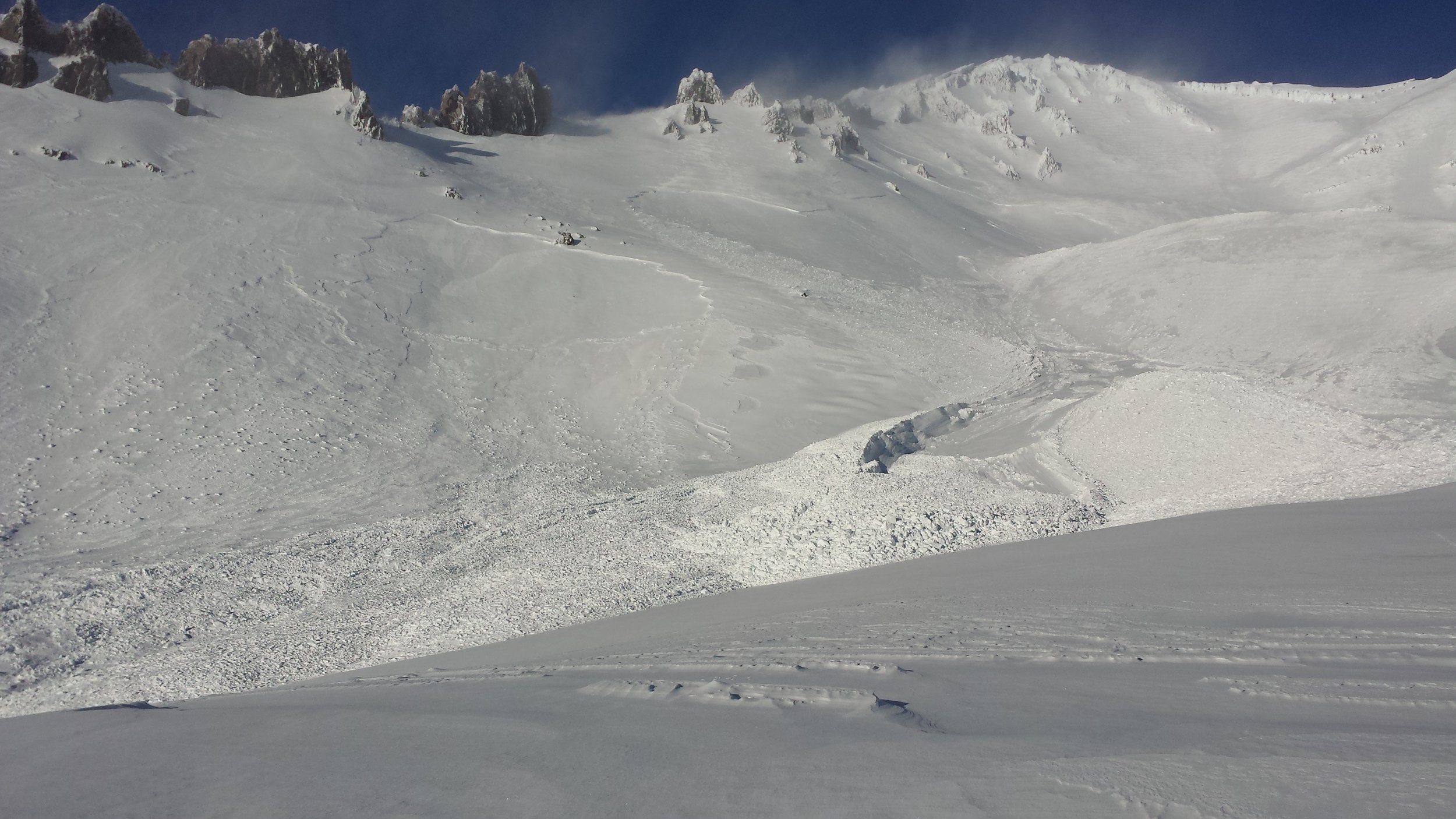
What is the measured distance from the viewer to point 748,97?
36594mm

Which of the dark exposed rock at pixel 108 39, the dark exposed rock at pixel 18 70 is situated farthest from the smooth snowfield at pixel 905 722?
the dark exposed rock at pixel 108 39

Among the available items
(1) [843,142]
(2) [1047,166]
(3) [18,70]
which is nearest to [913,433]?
(3) [18,70]

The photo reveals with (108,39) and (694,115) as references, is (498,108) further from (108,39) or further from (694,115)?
(108,39)

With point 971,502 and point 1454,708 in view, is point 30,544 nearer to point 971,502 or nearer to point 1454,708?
point 971,502

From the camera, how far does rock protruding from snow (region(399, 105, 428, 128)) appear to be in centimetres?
2936

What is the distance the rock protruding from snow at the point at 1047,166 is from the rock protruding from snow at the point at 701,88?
1979 centimetres

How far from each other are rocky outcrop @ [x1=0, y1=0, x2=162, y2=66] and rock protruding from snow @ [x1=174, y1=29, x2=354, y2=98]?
1330 millimetres

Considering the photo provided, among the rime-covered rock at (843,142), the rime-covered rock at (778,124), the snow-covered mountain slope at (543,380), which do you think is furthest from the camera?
the rime-covered rock at (843,142)

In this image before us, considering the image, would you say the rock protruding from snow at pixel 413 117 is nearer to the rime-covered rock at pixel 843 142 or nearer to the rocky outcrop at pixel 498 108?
the rocky outcrop at pixel 498 108

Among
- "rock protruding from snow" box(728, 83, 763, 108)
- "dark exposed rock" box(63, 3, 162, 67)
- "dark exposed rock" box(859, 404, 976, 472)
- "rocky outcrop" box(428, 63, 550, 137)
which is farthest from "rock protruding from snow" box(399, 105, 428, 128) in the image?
"dark exposed rock" box(859, 404, 976, 472)

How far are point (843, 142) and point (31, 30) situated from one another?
1142 inches

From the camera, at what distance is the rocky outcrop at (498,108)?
2998 cm

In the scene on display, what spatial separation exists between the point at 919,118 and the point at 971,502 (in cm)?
4741

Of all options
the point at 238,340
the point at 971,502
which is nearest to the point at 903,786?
the point at 971,502
